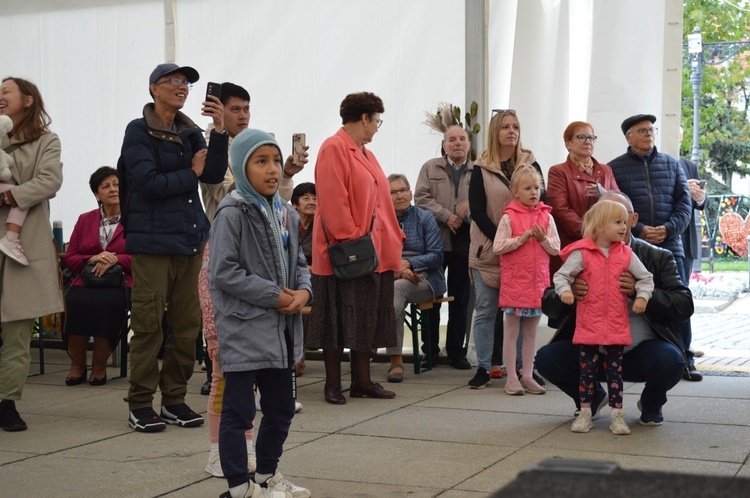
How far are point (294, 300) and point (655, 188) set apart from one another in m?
4.24

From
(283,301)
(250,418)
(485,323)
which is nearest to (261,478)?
(250,418)

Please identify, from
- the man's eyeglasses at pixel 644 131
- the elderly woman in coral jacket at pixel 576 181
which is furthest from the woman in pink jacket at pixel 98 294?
the man's eyeglasses at pixel 644 131

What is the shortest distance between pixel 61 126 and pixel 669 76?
5.53m

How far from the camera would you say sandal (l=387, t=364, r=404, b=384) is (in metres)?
7.86

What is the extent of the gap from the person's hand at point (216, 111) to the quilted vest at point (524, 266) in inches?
92.0

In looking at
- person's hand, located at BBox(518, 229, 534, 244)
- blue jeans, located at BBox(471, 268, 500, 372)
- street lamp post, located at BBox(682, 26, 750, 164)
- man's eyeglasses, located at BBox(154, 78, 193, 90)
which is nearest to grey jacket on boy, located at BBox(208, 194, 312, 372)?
man's eyeglasses, located at BBox(154, 78, 193, 90)

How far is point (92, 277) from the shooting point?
8016 mm

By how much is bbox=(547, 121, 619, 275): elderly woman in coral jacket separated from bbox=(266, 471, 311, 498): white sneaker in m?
3.76

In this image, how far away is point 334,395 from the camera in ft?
22.5

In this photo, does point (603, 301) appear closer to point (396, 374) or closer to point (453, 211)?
point (396, 374)

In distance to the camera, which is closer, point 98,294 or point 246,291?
point 246,291

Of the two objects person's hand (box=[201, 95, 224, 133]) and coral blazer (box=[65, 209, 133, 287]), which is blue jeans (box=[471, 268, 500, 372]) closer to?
person's hand (box=[201, 95, 224, 133])

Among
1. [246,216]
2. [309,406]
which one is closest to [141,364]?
[309,406]

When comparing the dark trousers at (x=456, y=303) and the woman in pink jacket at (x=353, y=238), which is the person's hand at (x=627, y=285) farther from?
the dark trousers at (x=456, y=303)
